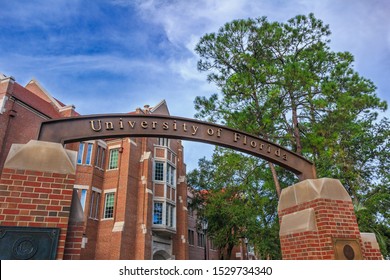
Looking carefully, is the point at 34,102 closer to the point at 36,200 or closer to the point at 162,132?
the point at 162,132

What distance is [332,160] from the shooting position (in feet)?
44.7

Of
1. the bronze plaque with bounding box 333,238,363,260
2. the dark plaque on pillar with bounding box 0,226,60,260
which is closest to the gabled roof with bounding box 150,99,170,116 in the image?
the bronze plaque with bounding box 333,238,363,260

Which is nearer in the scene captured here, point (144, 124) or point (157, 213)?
point (144, 124)

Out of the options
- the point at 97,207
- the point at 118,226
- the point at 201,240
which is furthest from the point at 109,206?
the point at 201,240

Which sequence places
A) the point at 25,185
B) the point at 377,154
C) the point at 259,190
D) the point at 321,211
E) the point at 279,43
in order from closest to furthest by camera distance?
the point at 25,185
the point at 321,211
the point at 279,43
the point at 377,154
the point at 259,190

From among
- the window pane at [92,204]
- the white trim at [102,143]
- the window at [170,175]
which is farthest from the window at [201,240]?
the white trim at [102,143]

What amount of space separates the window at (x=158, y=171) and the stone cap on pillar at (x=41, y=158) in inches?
815

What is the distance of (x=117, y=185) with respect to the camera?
2172cm

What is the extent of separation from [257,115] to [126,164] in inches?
Result: 462

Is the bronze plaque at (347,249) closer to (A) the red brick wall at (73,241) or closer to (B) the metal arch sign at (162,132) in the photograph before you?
(B) the metal arch sign at (162,132)

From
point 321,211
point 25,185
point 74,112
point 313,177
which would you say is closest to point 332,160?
point 313,177

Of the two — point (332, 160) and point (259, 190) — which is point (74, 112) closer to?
point (259, 190)

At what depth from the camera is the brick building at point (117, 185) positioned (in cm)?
1875

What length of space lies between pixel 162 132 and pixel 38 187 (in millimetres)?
1925
